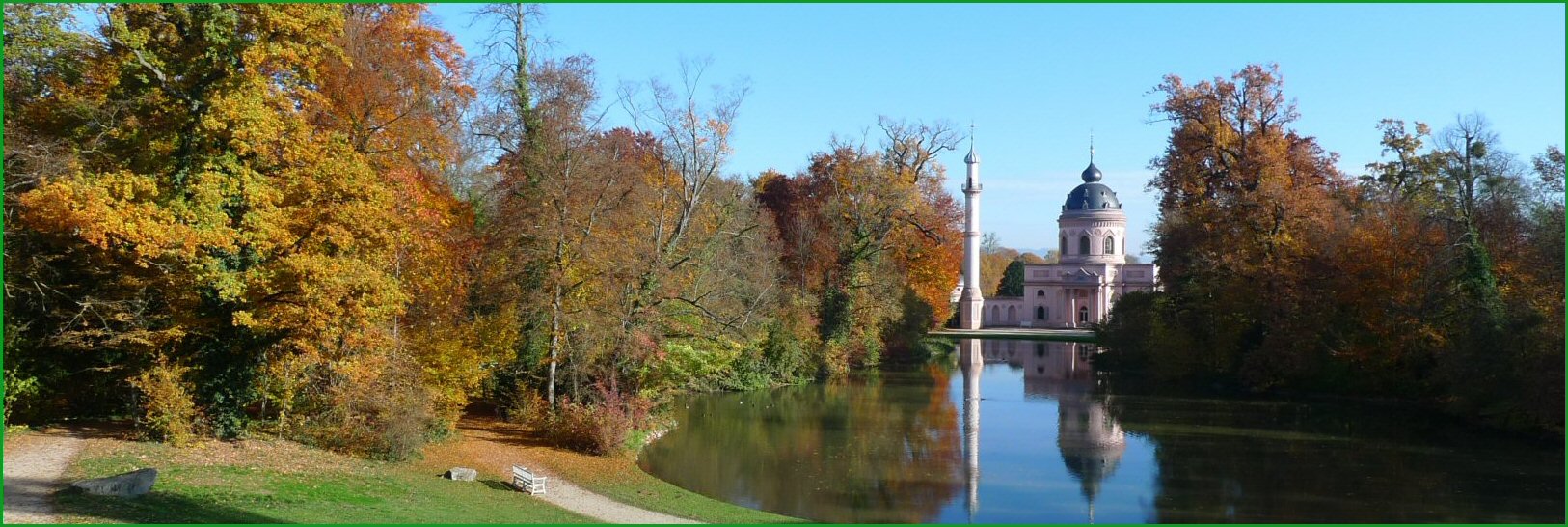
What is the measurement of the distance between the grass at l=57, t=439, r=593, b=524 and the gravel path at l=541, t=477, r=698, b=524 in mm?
317

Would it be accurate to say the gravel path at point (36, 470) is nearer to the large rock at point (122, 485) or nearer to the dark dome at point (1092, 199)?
the large rock at point (122, 485)

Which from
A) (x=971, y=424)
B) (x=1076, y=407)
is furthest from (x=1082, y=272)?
(x=971, y=424)

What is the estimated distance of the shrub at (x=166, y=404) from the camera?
601 inches

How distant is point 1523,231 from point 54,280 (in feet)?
103

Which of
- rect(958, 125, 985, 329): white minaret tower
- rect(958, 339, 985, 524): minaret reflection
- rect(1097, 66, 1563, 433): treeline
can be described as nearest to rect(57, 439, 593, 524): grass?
rect(958, 339, 985, 524): minaret reflection

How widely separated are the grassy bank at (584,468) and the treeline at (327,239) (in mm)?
566

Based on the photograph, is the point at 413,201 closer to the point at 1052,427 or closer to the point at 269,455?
the point at 269,455

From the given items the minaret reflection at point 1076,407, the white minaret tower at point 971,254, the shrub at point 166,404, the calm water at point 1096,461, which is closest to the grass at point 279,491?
the shrub at point 166,404

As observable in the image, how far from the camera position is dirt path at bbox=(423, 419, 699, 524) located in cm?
1402

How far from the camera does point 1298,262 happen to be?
99.2ft

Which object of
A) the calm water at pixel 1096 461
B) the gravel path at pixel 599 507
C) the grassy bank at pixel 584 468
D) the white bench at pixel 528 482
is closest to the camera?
the gravel path at pixel 599 507

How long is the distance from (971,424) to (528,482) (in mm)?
12213

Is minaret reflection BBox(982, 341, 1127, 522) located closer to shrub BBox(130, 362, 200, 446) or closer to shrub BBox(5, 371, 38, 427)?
shrub BBox(130, 362, 200, 446)

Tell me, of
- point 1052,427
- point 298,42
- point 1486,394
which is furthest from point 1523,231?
point 298,42
